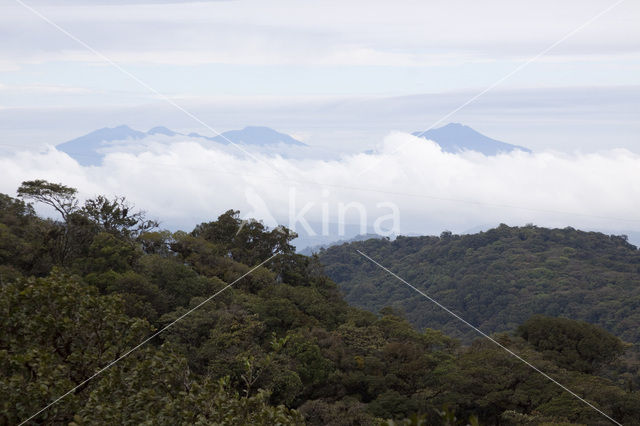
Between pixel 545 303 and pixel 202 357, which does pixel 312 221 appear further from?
pixel 545 303

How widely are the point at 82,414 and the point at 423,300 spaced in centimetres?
5344

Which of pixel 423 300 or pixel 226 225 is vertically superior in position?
pixel 226 225

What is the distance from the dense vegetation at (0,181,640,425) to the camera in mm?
9039

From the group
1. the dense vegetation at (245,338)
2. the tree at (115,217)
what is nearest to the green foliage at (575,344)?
the dense vegetation at (245,338)

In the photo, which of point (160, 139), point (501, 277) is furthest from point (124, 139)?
point (501, 277)

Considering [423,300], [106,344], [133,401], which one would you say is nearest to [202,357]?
[106,344]

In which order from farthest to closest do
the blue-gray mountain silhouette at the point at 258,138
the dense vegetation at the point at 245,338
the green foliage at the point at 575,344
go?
the blue-gray mountain silhouette at the point at 258,138 → the green foliage at the point at 575,344 → the dense vegetation at the point at 245,338

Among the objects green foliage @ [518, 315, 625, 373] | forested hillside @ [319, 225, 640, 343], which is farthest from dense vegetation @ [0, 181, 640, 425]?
forested hillside @ [319, 225, 640, 343]

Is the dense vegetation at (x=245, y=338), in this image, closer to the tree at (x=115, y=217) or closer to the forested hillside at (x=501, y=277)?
the tree at (x=115, y=217)

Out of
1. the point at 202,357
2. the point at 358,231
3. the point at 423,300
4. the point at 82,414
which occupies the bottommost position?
the point at 423,300

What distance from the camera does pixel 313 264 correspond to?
33.0m

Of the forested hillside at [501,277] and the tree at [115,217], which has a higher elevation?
the tree at [115,217]

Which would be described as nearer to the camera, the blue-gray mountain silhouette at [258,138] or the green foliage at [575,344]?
the green foliage at [575,344]

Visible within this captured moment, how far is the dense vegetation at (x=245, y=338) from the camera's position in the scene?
904 centimetres
